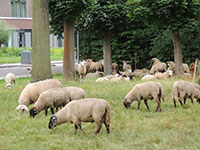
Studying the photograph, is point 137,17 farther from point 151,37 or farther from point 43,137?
point 43,137

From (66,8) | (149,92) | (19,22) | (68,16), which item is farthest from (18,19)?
(149,92)

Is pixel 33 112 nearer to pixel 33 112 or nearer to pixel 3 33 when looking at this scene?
pixel 33 112

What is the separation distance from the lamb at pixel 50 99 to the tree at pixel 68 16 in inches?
311

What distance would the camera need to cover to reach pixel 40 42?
16.0m

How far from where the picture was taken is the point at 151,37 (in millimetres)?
28094

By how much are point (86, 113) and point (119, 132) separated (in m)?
0.88

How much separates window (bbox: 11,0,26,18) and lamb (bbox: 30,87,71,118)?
4998 cm

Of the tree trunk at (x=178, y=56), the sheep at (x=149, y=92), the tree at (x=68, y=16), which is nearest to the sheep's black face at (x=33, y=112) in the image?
the sheep at (x=149, y=92)

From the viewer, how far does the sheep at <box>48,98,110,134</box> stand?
Result: 8.56 meters

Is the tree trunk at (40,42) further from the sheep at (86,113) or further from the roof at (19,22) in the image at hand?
the roof at (19,22)

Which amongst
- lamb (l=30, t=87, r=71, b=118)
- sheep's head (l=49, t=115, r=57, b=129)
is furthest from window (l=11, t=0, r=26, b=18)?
sheep's head (l=49, t=115, r=57, b=129)

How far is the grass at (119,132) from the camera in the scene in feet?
25.8

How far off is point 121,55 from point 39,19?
13606mm

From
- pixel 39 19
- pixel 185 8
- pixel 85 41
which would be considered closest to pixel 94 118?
pixel 39 19
